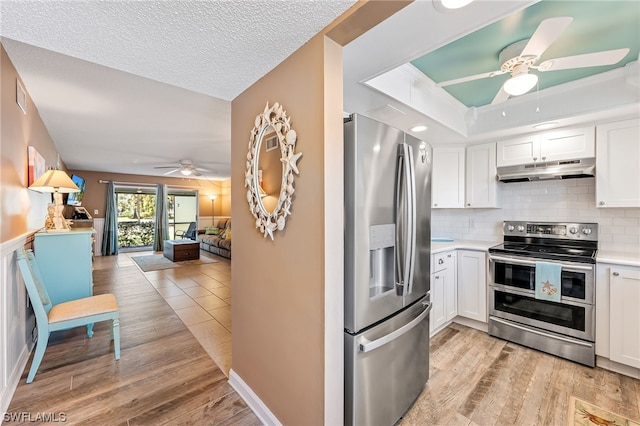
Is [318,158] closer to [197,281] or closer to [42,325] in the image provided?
[42,325]

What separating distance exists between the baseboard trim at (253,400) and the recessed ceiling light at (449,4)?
89.6 inches

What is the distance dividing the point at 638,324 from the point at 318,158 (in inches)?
114

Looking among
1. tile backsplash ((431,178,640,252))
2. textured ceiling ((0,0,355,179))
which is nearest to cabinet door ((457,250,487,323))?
tile backsplash ((431,178,640,252))

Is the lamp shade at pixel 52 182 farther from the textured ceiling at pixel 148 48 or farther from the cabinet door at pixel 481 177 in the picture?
the cabinet door at pixel 481 177

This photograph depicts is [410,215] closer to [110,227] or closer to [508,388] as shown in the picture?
[508,388]

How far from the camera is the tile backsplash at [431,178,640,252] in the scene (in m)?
2.58

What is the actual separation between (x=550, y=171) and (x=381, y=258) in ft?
7.78

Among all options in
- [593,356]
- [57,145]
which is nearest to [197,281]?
[57,145]

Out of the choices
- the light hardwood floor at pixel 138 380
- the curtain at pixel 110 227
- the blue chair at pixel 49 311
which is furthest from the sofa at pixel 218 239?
the blue chair at pixel 49 311

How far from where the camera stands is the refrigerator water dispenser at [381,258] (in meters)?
1.46

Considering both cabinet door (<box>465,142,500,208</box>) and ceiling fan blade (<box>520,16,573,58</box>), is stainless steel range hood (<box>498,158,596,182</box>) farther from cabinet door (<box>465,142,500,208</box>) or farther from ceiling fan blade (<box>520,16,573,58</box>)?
ceiling fan blade (<box>520,16,573,58</box>)

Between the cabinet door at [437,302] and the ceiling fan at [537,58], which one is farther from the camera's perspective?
the cabinet door at [437,302]

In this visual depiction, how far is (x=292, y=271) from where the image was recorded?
4.75ft

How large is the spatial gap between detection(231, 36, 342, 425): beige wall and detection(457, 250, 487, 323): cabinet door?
2.40 metres
